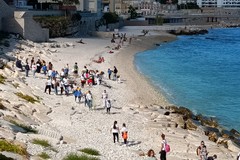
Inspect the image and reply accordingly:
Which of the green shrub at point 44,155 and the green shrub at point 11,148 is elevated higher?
the green shrub at point 11,148

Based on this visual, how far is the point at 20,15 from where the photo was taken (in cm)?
6119

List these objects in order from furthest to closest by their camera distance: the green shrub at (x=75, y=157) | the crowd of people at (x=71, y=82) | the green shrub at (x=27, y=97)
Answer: the crowd of people at (x=71, y=82)
the green shrub at (x=27, y=97)
the green shrub at (x=75, y=157)

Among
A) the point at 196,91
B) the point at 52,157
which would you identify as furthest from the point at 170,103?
the point at 52,157

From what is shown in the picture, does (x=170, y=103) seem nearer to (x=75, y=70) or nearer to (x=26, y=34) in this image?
(x=75, y=70)

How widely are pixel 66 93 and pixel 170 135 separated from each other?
413 inches

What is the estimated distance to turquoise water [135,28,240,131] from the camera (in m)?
36.2

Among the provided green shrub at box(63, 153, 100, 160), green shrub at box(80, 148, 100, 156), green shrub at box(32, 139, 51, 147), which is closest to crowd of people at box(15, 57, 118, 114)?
green shrub at box(80, 148, 100, 156)

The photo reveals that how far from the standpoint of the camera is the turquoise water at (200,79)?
36.2 m

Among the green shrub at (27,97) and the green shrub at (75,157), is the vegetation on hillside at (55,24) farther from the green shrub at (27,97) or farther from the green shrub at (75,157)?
the green shrub at (75,157)

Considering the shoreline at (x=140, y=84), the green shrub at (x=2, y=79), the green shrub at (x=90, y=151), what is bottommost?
the shoreline at (x=140, y=84)

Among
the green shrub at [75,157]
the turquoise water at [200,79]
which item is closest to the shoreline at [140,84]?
the turquoise water at [200,79]

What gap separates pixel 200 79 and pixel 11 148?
38.0m

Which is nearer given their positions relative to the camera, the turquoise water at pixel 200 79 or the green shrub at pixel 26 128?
the green shrub at pixel 26 128

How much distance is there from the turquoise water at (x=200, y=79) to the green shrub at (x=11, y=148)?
17189 millimetres
